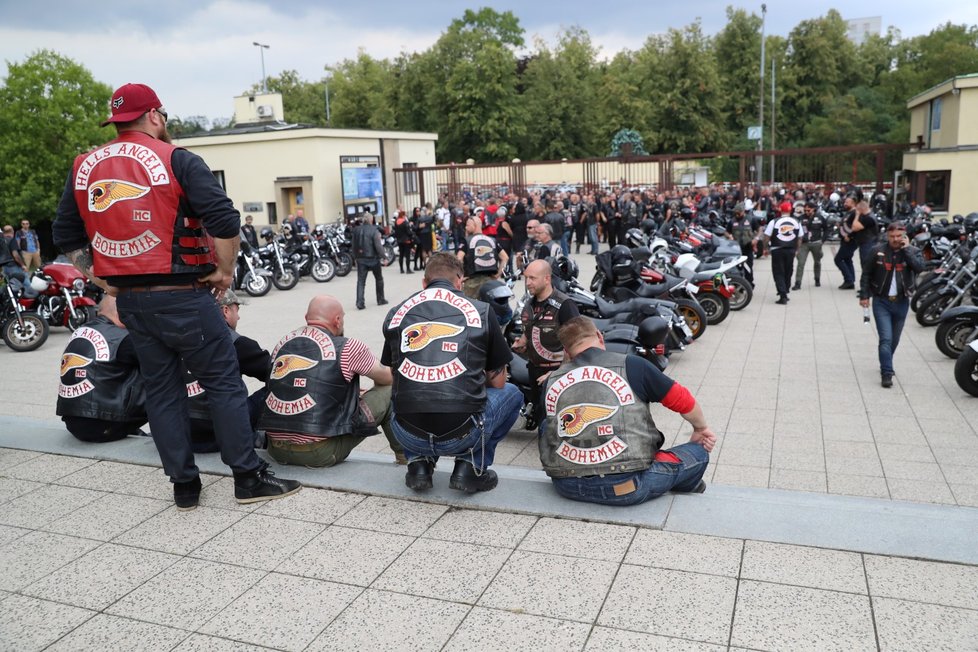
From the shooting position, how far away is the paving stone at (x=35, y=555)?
334 cm

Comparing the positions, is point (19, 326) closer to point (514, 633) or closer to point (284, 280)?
point (284, 280)

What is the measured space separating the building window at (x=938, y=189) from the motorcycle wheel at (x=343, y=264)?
1562 cm

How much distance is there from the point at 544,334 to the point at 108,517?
3207 millimetres

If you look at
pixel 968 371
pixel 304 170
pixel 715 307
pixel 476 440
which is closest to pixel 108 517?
pixel 476 440

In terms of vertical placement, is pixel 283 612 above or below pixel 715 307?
above

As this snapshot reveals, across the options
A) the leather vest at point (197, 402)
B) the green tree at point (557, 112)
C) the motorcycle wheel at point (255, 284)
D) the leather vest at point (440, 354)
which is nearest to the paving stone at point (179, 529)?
the leather vest at point (197, 402)

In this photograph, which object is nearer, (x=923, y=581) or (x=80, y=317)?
(x=923, y=581)

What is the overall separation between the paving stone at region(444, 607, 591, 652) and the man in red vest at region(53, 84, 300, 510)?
1591 millimetres

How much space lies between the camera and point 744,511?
3.68 m

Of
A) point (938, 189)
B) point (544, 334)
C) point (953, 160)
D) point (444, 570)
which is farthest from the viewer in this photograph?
point (938, 189)

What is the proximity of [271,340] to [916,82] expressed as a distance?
49.6 metres

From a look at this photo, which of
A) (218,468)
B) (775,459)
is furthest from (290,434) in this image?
(775,459)

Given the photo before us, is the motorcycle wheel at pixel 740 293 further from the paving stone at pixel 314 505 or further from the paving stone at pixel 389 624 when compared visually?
the paving stone at pixel 389 624

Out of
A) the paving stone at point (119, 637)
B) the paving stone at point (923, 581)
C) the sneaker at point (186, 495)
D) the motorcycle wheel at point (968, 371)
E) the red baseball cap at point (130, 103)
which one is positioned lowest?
the motorcycle wheel at point (968, 371)
